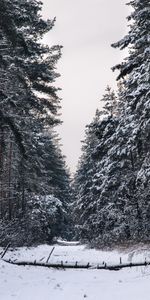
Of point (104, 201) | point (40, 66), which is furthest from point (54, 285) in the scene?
point (104, 201)

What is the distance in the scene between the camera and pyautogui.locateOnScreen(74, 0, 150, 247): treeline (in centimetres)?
1795

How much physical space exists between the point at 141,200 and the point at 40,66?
31.7 feet

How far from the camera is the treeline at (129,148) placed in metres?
18.0

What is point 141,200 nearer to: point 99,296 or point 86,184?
point 99,296

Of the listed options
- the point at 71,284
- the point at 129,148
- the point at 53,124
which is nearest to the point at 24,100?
the point at 53,124

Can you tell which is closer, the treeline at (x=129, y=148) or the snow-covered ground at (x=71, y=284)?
the snow-covered ground at (x=71, y=284)

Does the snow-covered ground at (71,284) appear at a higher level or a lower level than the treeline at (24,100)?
lower

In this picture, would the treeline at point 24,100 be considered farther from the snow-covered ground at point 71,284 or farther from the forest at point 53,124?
the snow-covered ground at point 71,284

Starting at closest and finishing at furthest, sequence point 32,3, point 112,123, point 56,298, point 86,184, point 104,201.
Answer: point 56,298, point 32,3, point 112,123, point 104,201, point 86,184

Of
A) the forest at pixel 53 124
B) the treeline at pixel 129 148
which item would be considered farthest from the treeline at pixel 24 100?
the treeline at pixel 129 148

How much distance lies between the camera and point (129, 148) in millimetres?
19641

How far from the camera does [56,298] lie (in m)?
10.9

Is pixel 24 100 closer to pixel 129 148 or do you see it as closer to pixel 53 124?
pixel 53 124

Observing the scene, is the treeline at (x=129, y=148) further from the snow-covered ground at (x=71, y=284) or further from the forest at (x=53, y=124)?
the snow-covered ground at (x=71, y=284)
